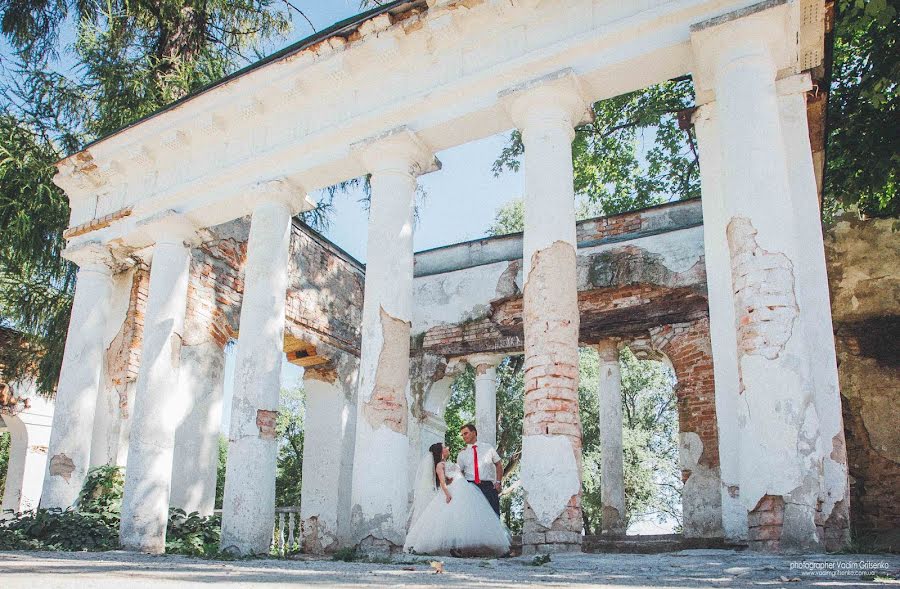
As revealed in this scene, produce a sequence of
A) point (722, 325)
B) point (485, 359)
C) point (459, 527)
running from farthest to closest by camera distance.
A: 1. point (485, 359)
2. point (459, 527)
3. point (722, 325)

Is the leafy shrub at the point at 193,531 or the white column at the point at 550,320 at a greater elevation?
the white column at the point at 550,320

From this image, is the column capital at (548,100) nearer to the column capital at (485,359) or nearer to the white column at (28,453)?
the column capital at (485,359)

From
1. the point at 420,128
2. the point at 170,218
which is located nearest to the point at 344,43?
the point at 420,128

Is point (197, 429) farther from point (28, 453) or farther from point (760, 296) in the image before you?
point (28, 453)

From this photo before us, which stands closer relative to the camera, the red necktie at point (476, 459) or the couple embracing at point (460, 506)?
the couple embracing at point (460, 506)

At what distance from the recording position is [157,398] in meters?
8.95

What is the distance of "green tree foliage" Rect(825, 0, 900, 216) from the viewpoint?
875 centimetres

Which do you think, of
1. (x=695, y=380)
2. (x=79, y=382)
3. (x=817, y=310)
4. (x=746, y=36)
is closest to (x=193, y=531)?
(x=79, y=382)

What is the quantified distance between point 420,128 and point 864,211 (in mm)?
7339

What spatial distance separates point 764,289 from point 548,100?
2.66 meters

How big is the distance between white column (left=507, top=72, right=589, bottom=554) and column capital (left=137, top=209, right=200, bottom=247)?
180 inches

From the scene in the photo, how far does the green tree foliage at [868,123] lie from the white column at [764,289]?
8.21ft

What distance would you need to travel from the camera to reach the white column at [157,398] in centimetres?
850

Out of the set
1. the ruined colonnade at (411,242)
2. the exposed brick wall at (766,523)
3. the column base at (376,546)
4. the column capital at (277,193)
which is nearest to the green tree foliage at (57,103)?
the ruined colonnade at (411,242)
